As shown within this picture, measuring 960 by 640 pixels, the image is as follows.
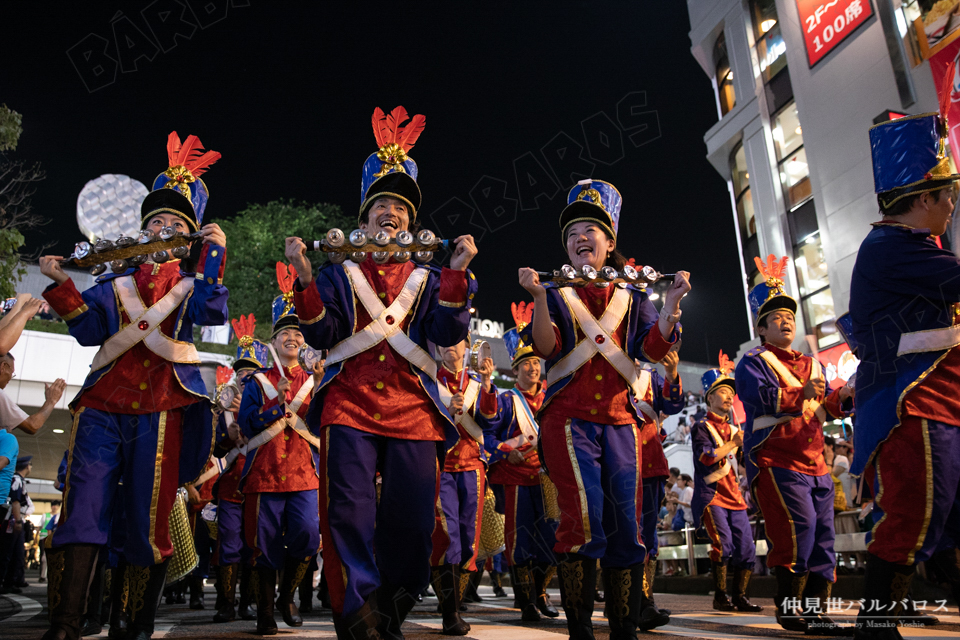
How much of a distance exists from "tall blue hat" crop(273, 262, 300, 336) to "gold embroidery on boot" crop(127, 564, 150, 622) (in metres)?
2.56

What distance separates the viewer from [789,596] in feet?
15.9

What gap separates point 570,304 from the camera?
420 centimetres

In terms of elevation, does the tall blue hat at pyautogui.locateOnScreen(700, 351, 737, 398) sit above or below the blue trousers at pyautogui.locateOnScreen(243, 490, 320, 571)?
above

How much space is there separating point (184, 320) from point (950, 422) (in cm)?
392

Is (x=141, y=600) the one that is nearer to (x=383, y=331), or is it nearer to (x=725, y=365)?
(x=383, y=331)

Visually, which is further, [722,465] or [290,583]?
[722,465]

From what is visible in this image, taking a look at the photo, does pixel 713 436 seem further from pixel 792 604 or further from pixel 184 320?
pixel 184 320

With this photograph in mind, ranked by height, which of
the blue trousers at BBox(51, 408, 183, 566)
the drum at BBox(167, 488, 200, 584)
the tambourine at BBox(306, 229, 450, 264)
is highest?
the tambourine at BBox(306, 229, 450, 264)

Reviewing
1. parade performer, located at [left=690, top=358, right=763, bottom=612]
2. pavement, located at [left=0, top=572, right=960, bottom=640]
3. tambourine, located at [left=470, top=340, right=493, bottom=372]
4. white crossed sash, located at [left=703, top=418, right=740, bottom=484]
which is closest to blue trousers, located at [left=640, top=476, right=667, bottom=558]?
pavement, located at [left=0, top=572, right=960, bottom=640]

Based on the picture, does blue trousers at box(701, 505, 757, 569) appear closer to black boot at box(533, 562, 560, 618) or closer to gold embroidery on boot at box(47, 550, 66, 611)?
black boot at box(533, 562, 560, 618)

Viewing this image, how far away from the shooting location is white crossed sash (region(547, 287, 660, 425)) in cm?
405

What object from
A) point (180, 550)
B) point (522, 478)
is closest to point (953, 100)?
point (522, 478)

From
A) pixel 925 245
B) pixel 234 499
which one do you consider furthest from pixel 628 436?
pixel 234 499

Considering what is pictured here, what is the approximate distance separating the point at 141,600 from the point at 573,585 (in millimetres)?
2234
